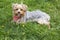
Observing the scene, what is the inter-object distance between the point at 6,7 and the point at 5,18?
782 mm

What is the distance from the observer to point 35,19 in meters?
8.01

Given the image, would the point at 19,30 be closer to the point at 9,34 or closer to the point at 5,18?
the point at 9,34

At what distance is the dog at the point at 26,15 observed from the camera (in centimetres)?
774

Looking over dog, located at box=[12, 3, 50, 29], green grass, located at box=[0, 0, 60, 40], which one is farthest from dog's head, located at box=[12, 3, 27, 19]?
green grass, located at box=[0, 0, 60, 40]

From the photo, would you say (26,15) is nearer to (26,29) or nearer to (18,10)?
(18,10)

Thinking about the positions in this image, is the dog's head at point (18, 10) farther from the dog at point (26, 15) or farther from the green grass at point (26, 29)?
the green grass at point (26, 29)

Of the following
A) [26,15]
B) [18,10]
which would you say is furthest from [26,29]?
[26,15]

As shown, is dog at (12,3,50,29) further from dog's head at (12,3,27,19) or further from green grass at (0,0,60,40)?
green grass at (0,0,60,40)

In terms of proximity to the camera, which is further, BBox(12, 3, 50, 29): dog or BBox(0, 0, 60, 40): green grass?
BBox(12, 3, 50, 29): dog

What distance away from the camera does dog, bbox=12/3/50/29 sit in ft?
25.4

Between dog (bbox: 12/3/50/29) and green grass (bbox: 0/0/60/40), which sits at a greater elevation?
dog (bbox: 12/3/50/29)

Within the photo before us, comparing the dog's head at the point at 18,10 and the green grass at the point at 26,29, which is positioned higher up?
the dog's head at the point at 18,10

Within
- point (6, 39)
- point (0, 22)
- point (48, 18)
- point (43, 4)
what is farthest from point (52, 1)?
point (6, 39)

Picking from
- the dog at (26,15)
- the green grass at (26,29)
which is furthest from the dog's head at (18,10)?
the green grass at (26,29)
